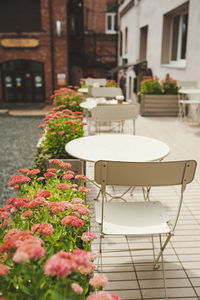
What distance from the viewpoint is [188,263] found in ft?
7.98

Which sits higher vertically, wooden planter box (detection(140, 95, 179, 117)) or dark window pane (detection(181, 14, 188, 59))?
dark window pane (detection(181, 14, 188, 59))

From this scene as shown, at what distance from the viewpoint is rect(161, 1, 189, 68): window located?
32.0 feet

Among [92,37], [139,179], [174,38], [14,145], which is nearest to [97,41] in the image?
[92,37]

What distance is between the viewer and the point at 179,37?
10078 mm

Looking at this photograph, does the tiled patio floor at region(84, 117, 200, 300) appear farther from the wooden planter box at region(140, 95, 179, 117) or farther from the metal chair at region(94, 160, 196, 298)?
the wooden planter box at region(140, 95, 179, 117)

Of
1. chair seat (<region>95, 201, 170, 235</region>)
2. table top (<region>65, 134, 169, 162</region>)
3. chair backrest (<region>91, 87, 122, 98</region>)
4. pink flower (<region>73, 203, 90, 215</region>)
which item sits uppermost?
chair backrest (<region>91, 87, 122, 98</region>)

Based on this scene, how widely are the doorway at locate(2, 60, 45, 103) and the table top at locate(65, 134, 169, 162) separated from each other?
15915 mm

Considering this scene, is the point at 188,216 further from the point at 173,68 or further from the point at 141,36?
the point at 141,36

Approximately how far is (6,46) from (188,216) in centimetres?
1682

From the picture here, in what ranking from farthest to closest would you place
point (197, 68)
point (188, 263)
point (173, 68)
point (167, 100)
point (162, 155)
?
point (173, 68)
point (167, 100)
point (197, 68)
point (162, 155)
point (188, 263)

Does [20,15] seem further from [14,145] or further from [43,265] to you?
[43,265]

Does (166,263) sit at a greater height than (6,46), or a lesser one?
lesser

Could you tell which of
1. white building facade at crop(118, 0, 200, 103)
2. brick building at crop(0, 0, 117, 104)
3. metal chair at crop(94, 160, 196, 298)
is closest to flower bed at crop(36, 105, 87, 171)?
metal chair at crop(94, 160, 196, 298)

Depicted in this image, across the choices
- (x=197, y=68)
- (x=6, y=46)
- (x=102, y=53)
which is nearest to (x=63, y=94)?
(x=197, y=68)
